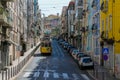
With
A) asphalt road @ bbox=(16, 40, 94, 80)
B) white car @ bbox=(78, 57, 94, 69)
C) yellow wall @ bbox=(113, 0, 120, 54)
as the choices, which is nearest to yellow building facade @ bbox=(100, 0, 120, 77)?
yellow wall @ bbox=(113, 0, 120, 54)

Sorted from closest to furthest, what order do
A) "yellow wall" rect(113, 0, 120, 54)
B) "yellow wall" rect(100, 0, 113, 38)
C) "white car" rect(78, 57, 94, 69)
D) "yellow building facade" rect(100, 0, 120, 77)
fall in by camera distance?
"yellow building facade" rect(100, 0, 120, 77), "yellow wall" rect(113, 0, 120, 54), "yellow wall" rect(100, 0, 113, 38), "white car" rect(78, 57, 94, 69)

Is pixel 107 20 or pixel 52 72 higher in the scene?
pixel 107 20

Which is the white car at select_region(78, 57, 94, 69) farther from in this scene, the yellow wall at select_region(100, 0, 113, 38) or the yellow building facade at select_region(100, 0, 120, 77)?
the yellow wall at select_region(100, 0, 113, 38)

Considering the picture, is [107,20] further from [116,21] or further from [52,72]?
[52,72]

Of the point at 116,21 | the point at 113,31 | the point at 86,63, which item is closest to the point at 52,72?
the point at 86,63

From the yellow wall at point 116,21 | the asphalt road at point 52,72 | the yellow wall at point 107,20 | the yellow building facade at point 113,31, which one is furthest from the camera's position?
the yellow wall at point 107,20

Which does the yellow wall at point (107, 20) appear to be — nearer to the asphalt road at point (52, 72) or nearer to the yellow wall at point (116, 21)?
the yellow wall at point (116, 21)

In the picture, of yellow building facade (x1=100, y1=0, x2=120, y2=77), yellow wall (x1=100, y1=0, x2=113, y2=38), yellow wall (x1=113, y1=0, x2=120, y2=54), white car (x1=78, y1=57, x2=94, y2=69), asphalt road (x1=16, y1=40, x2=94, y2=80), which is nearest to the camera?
asphalt road (x1=16, y1=40, x2=94, y2=80)

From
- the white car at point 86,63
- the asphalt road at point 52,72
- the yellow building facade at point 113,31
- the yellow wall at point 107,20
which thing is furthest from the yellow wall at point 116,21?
the white car at point 86,63

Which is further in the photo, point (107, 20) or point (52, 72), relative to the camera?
point (107, 20)

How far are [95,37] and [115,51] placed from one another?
746 inches

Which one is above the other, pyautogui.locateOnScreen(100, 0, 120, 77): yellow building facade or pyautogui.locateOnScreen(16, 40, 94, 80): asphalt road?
pyautogui.locateOnScreen(100, 0, 120, 77): yellow building facade

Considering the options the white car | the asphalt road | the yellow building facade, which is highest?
the yellow building facade

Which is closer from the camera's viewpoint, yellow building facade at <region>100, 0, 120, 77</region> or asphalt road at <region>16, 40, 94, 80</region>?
asphalt road at <region>16, 40, 94, 80</region>
